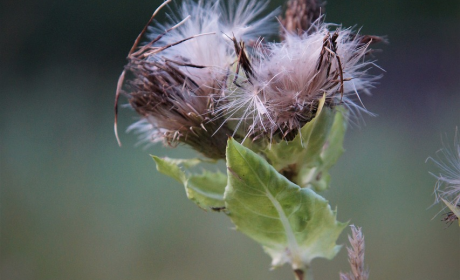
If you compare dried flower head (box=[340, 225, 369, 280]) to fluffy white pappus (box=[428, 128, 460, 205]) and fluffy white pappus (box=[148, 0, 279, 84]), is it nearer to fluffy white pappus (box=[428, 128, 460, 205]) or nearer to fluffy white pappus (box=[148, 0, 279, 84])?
fluffy white pappus (box=[428, 128, 460, 205])

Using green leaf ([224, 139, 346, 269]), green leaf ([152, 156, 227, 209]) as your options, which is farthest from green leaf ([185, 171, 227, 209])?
green leaf ([224, 139, 346, 269])

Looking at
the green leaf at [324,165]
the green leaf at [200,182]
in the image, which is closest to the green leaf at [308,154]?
the green leaf at [324,165]

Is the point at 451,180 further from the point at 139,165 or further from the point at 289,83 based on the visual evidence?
the point at 139,165

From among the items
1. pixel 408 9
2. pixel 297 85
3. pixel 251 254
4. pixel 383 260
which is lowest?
pixel 383 260

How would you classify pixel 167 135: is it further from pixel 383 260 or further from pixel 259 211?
pixel 383 260

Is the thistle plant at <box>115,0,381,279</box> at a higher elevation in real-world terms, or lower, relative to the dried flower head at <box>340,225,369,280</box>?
higher

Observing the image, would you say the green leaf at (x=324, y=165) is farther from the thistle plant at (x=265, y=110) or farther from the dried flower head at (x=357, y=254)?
the dried flower head at (x=357, y=254)

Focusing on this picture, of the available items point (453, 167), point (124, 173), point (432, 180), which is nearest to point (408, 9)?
point (432, 180)
